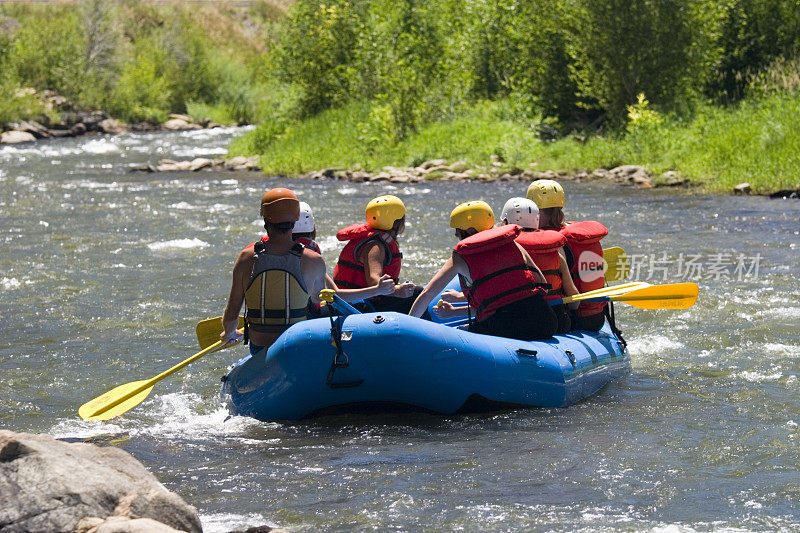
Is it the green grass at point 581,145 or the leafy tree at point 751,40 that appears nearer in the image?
the green grass at point 581,145

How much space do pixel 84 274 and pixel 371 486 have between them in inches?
263

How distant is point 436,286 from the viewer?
214 inches

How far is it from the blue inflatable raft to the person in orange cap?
182 mm

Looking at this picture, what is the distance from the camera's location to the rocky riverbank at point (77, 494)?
10.4 ft

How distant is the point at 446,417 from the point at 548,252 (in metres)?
1.13

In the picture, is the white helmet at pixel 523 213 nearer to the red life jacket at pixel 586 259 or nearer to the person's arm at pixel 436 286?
the red life jacket at pixel 586 259

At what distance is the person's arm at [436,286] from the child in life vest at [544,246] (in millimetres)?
511

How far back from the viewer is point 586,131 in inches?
790

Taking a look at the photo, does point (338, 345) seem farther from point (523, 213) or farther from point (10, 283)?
point (10, 283)

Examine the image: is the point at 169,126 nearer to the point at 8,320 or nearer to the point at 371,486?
the point at 8,320

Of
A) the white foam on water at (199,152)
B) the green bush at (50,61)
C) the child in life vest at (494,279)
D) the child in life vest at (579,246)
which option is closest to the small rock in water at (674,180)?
the child in life vest at (579,246)

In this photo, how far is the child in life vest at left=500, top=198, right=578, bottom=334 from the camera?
19.0 feet

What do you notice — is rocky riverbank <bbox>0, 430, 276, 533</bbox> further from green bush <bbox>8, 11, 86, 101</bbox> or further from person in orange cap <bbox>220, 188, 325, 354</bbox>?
green bush <bbox>8, 11, 86, 101</bbox>

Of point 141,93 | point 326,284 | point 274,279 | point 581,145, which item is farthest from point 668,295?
point 141,93
